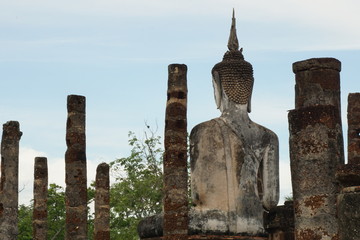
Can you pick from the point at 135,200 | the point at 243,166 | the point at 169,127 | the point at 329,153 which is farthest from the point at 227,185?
the point at 135,200

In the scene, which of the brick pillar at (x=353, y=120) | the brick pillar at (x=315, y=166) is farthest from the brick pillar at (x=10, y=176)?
the brick pillar at (x=315, y=166)

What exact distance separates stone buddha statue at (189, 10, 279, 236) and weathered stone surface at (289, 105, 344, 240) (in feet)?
16.7

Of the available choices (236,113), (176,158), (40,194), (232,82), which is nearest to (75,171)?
(176,158)

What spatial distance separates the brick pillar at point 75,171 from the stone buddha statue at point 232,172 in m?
2.43

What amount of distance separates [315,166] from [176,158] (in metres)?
4.80

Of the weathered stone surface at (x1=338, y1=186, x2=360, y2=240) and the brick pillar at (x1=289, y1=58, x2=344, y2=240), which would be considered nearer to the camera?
the weathered stone surface at (x1=338, y1=186, x2=360, y2=240)

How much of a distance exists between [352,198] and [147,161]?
85.8ft

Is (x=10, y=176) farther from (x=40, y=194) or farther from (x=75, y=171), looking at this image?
(x=40, y=194)

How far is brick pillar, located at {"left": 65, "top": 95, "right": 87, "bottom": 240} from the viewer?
54.2 ft

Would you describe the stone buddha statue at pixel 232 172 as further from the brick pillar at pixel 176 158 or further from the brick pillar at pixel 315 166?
the brick pillar at pixel 315 166

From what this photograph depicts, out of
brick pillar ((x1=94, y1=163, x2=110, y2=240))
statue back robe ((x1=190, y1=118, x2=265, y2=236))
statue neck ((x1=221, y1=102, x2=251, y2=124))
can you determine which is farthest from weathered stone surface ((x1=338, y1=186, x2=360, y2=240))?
brick pillar ((x1=94, y1=163, x2=110, y2=240))

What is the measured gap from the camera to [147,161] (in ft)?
105

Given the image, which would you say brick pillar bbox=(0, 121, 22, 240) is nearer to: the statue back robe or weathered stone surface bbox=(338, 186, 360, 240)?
the statue back robe

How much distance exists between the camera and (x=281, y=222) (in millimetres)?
15875
